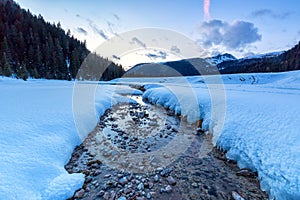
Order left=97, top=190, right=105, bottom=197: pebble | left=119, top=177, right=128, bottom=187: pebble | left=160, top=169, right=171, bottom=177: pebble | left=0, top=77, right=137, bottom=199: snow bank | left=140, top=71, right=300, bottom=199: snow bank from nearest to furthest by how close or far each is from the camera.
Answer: left=0, top=77, right=137, bottom=199: snow bank, left=140, top=71, right=300, bottom=199: snow bank, left=97, top=190, right=105, bottom=197: pebble, left=119, top=177, right=128, bottom=187: pebble, left=160, top=169, right=171, bottom=177: pebble

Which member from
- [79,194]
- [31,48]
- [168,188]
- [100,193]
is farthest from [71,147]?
[31,48]

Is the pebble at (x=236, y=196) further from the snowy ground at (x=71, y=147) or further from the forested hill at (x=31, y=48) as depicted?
the forested hill at (x=31, y=48)

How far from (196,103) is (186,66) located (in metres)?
168

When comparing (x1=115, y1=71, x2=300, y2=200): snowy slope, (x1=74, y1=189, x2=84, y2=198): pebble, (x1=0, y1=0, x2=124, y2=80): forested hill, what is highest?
(x1=0, y1=0, x2=124, y2=80): forested hill

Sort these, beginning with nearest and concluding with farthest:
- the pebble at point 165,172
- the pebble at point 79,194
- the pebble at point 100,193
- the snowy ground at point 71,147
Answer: the snowy ground at point 71,147
the pebble at point 79,194
the pebble at point 100,193
the pebble at point 165,172

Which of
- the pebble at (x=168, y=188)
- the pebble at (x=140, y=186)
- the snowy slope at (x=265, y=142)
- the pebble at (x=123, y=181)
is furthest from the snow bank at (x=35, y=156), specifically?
the snowy slope at (x=265, y=142)

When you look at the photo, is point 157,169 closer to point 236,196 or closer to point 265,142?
point 236,196

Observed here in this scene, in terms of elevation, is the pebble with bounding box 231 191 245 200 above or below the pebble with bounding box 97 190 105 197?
below

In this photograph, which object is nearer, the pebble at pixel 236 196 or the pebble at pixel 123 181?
the pebble at pixel 236 196

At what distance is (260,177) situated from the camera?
2.94 m

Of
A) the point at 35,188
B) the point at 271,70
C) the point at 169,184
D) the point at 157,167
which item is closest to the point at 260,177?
the point at 169,184

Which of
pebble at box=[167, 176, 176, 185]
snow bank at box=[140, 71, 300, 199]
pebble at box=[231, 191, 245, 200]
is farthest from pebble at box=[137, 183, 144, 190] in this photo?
snow bank at box=[140, 71, 300, 199]

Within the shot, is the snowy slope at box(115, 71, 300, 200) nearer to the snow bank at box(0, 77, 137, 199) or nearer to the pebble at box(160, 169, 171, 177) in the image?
the pebble at box(160, 169, 171, 177)

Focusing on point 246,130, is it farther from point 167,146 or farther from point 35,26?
point 35,26
